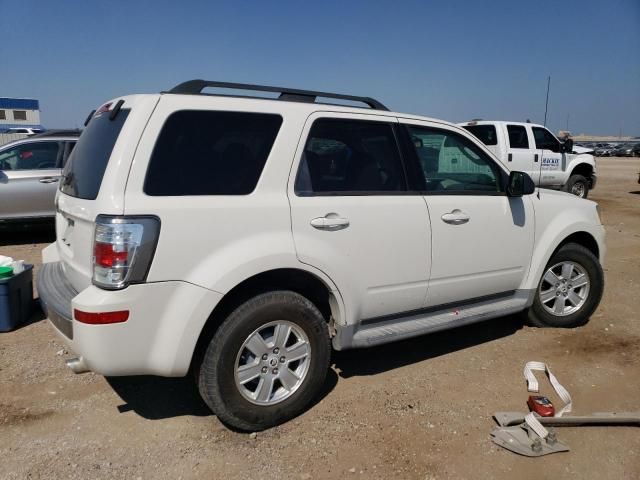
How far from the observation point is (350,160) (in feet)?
11.4

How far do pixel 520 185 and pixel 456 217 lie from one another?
27.4 inches

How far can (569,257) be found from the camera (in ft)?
15.1

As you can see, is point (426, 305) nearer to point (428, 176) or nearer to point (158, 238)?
point (428, 176)

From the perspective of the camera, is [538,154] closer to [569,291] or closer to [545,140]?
[545,140]

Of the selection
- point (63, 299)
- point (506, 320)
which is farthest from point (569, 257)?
point (63, 299)

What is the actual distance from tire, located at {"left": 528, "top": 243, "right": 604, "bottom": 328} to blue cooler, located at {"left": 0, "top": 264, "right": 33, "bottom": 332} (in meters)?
4.52

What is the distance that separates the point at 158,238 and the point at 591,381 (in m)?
3.21

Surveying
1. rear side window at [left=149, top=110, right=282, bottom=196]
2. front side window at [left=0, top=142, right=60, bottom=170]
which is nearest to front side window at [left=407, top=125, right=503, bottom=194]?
rear side window at [left=149, top=110, right=282, bottom=196]

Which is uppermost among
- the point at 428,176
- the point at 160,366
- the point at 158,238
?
the point at 428,176

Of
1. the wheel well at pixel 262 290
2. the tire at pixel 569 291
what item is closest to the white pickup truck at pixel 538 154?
the tire at pixel 569 291

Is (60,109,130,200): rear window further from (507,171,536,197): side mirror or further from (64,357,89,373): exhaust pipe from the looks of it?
(507,171,536,197): side mirror

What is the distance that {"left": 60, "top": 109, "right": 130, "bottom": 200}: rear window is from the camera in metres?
2.82

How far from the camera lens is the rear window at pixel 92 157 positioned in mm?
2818

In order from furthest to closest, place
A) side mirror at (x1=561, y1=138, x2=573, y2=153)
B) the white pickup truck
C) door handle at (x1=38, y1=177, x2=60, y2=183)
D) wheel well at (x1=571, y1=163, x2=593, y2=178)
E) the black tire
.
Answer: wheel well at (x1=571, y1=163, x2=593, y2=178) < the black tire < side mirror at (x1=561, y1=138, x2=573, y2=153) < the white pickup truck < door handle at (x1=38, y1=177, x2=60, y2=183)
